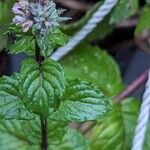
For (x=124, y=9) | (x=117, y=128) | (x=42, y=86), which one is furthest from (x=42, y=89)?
(x=124, y=9)

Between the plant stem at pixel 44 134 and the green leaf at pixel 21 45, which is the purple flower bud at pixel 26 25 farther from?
the plant stem at pixel 44 134

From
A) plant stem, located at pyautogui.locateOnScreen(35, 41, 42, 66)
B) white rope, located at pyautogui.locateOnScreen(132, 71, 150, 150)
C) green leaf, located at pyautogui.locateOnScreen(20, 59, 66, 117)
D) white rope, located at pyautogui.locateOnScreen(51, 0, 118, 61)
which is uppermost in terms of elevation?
plant stem, located at pyautogui.locateOnScreen(35, 41, 42, 66)

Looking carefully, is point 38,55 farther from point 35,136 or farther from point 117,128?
point 117,128

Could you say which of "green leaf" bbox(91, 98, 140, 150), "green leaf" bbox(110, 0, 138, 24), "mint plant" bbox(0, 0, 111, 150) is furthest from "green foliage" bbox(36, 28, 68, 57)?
"green leaf" bbox(110, 0, 138, 24)

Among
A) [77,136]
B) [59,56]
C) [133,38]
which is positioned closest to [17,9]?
[77,136]

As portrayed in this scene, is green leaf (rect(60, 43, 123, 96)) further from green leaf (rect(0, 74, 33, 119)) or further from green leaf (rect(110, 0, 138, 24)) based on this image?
green leaf (rect(0, 74, 33, 119))

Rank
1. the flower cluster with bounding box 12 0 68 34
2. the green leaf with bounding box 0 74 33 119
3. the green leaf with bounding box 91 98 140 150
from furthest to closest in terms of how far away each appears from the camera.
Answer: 1. the green leaf with bounding box 91 98 140 150
2. the green leaf with bounding box 0 74 33 119
3. the flower cluster with bounding box 12 0 68 34

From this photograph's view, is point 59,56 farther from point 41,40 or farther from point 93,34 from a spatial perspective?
point 41,40
